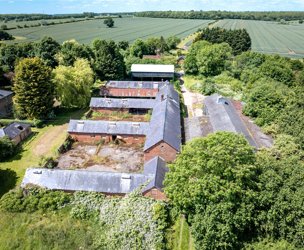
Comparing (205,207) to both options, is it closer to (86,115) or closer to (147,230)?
(147,230)

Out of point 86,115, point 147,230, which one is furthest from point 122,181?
point 86,115

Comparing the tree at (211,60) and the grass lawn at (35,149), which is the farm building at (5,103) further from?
the tree at (211,60)

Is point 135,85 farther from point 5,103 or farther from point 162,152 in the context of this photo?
point 162,152

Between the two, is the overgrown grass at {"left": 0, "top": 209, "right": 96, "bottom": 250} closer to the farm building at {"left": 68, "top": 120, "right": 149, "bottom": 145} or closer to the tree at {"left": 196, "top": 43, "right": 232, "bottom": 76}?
the farm building at {"left": 68, "top": 120, "right": 149, "bottom": 145}

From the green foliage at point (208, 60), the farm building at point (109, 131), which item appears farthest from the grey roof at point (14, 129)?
the green foliage at point (208, 60)

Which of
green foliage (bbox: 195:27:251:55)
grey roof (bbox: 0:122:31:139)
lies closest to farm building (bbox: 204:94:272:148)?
grey roof (bbox: 0:122:31:139)
